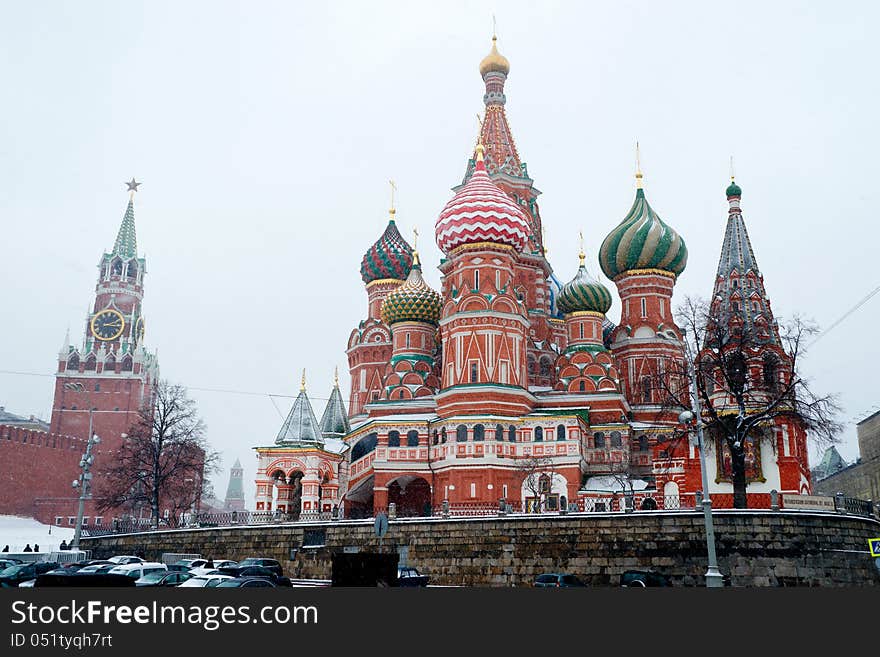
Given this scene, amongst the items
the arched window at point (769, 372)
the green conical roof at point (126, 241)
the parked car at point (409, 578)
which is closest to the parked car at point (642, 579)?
the parked car at point (409, 578)

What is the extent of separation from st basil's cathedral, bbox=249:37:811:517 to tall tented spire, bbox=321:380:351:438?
123 mm

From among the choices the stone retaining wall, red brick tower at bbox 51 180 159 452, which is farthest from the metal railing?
red brick tower at bbox 51 180 159 452

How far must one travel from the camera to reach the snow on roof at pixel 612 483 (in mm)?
43219

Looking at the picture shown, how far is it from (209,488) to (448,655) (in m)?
56.6

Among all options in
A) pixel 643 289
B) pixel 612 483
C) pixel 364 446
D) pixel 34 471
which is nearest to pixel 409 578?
pixel 612 483

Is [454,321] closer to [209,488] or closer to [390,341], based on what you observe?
[390,341]

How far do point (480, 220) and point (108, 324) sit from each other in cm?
5093

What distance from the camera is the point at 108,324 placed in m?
86.7

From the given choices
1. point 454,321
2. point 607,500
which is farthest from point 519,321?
point 607,500

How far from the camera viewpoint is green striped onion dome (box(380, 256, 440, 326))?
5309 cm

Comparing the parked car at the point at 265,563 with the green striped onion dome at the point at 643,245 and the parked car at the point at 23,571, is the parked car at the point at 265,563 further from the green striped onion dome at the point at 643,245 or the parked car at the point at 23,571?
the green striped onion dome at the point at 643,245

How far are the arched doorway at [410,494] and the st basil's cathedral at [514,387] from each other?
0.09 metres

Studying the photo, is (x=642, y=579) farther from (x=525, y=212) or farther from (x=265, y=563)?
(x=525, y=212)

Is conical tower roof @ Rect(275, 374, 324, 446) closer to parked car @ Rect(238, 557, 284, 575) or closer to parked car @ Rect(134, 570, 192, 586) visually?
parked car @ Rect(238, 557, 284, 575)
